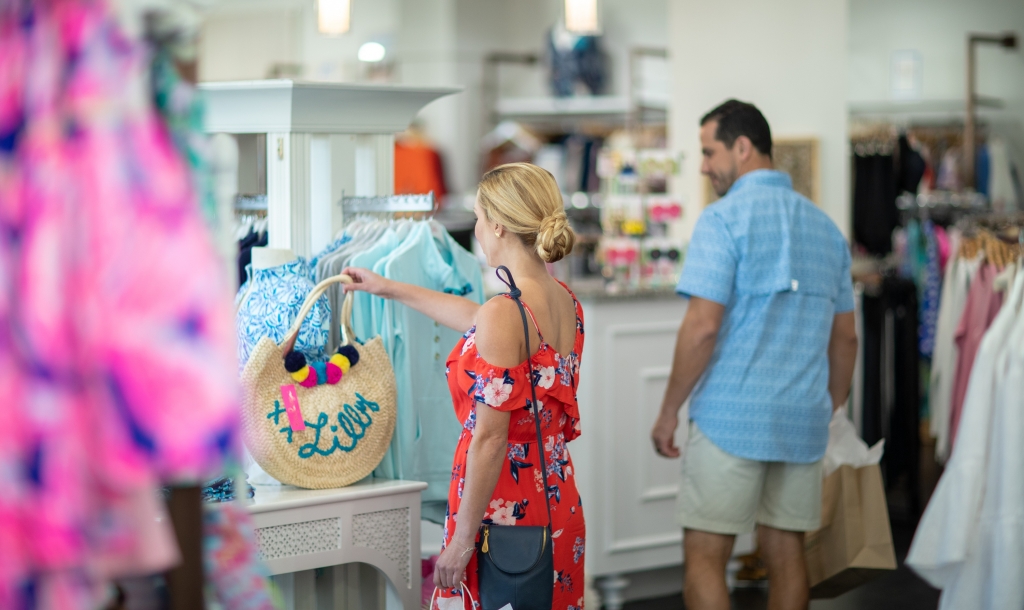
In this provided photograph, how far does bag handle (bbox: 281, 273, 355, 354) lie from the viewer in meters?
2.27

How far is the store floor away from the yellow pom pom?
2.05 meters

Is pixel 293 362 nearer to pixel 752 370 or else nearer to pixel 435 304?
pixel 435 304

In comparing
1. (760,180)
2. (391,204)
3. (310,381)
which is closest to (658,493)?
(760,180)

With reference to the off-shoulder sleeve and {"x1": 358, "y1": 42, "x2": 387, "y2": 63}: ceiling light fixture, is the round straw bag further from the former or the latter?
{"x1": 358, "y1": 42, "x2": 387, "y2": 63}: ceiling light fixture

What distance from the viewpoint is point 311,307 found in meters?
2.33

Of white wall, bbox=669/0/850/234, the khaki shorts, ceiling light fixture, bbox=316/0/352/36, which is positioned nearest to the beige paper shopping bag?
the khaki shorts

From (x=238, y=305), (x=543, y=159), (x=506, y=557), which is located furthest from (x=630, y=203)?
(x=543, y=159)

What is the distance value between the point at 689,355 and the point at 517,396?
0.94 meters

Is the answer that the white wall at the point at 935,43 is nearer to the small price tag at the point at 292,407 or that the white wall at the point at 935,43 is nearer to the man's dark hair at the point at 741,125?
the man's dark hair at the point at 741,125

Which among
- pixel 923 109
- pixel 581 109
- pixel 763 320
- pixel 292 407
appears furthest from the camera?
pixel 581 109

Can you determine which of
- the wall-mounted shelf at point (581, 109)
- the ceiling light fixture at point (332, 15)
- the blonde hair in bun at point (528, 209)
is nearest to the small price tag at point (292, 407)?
the blonde hair in bun at point (528, 209)

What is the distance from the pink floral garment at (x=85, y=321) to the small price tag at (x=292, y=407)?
1.31 m

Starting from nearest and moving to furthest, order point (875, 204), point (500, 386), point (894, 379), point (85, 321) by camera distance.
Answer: point (85, 321)
point (500, 386)
point (894, 379)
point (875, 204)

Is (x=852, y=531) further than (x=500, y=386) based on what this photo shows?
Yes
